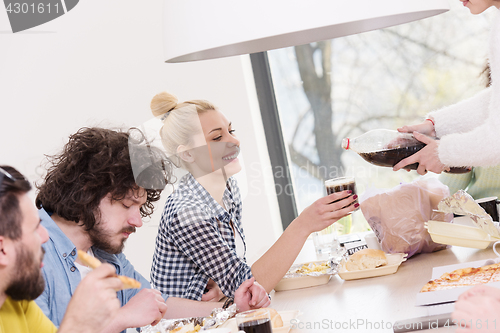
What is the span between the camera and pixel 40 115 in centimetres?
189

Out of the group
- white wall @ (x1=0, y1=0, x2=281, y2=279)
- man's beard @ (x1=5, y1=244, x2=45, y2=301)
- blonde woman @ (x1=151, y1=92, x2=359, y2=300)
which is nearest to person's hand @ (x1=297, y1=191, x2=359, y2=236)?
blonde woman @ (x1=151, y1=92, x2=359, y2=300)

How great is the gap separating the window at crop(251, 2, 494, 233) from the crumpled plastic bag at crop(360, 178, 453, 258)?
1.63 metres

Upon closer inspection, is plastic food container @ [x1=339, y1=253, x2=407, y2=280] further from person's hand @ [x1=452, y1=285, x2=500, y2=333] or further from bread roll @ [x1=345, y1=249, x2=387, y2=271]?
person's hand @ [x1=452, y1=285, x2=500, y2=333]

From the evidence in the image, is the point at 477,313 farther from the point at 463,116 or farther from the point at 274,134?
the point at 274,134

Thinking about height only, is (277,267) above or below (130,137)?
below

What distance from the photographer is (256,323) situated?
88 centimetres

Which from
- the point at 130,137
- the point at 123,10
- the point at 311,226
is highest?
the point at 123,10

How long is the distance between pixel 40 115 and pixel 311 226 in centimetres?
119

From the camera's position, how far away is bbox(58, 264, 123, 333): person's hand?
0.75 meters

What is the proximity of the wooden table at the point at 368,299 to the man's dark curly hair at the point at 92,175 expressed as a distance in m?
0.52

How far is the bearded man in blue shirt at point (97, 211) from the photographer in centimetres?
117

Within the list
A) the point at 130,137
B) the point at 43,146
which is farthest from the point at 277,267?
the point at 43,146

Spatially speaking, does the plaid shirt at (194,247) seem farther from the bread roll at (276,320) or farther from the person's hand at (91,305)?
the person's hand at (91,305)

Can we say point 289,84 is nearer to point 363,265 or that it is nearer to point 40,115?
point 40,115
